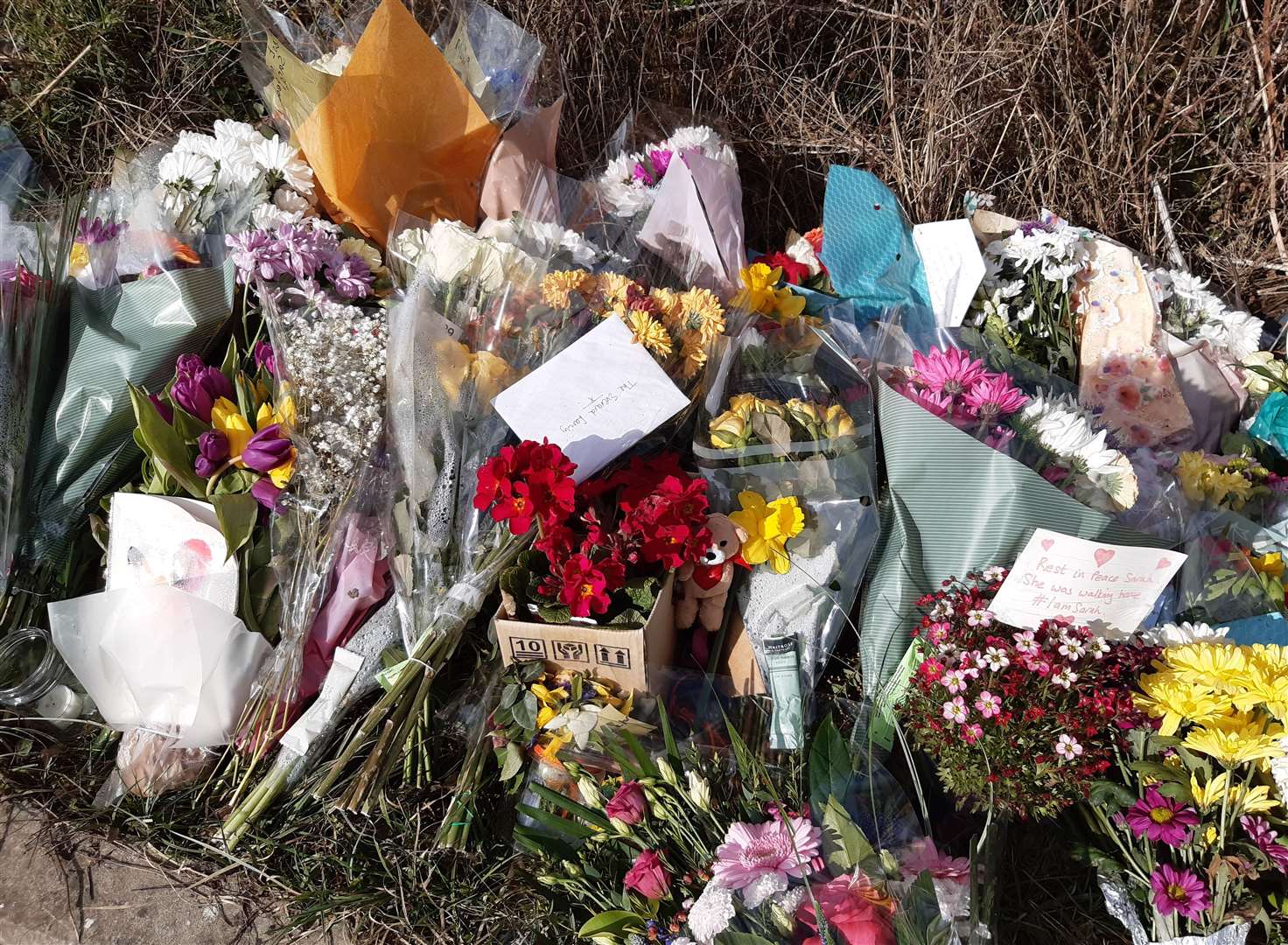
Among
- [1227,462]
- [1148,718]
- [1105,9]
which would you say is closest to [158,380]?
[1148,718]

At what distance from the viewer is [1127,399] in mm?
2047

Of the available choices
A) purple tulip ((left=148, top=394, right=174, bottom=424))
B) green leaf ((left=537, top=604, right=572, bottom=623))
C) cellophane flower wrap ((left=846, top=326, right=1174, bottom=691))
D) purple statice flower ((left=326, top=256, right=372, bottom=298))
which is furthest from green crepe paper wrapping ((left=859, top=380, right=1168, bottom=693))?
purple tulip ((left=148, top=394, right=174, bottom=424))

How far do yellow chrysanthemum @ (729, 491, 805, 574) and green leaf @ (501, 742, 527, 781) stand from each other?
1.99 feet

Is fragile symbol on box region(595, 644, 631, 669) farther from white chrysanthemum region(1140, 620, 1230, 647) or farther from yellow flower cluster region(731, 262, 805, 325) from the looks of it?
white chrysanthemum region(1140, 620, 1230, 647)

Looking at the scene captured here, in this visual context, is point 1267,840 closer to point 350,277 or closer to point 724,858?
point 724,858

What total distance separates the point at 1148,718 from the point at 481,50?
2131mm

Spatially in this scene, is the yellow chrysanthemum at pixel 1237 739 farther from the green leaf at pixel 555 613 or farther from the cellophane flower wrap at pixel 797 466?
the green leaf at pixel 555 613

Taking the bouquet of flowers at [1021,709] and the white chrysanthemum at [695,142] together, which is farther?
the white chrysanthemum at [695,142]

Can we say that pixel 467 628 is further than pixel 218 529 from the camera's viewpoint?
Yes

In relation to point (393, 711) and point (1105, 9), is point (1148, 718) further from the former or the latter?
point (1105, 9)

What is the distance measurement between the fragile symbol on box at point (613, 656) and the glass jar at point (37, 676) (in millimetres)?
1244

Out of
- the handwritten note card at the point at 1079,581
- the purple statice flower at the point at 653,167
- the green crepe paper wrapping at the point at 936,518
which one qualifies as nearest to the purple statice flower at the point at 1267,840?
the handwritten note card at the point at 1079,581

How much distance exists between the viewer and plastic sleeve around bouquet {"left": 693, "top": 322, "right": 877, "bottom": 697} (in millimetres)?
1638

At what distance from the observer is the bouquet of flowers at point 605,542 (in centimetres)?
146
